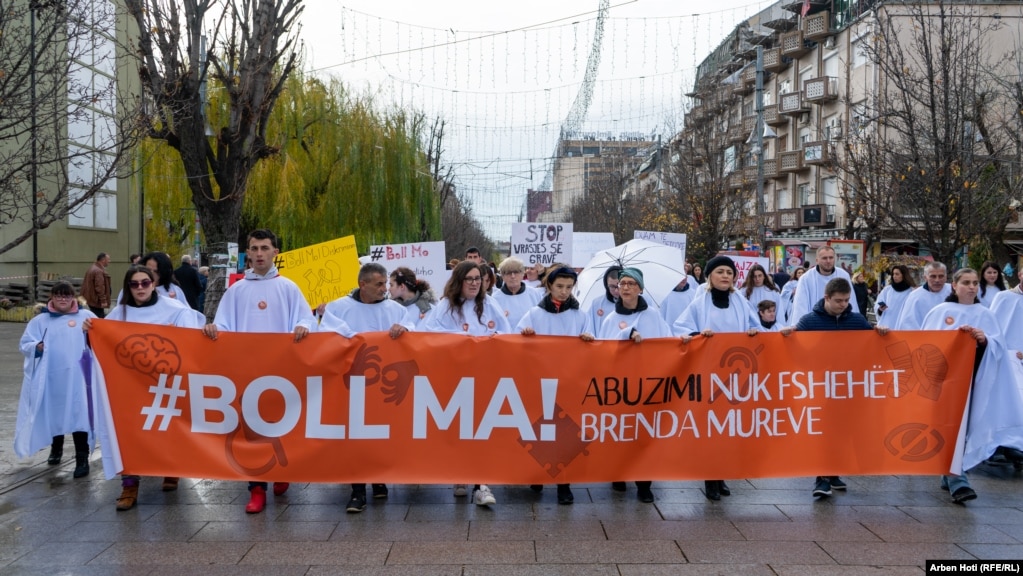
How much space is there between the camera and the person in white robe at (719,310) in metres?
7.72

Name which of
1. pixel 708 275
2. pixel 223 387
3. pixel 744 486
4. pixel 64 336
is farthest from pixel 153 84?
pixel 744 486

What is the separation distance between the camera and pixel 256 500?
6777 millimetres

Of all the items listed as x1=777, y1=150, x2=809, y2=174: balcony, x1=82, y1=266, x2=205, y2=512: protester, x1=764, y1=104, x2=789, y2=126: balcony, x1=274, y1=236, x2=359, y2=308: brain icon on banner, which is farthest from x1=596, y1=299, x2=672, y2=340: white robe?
x1=764, y1=104, x2=789, y2=126: balcony

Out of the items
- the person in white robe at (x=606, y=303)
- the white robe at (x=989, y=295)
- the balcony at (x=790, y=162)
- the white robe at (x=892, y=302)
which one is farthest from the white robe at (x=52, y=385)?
the balcony at (x=790, y=162)

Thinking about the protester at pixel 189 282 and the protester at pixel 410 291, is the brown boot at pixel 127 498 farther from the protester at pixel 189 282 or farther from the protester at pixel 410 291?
the protester at pixel 189 282

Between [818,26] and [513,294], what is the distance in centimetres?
4076

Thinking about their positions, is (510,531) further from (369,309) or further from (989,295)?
(989,295)

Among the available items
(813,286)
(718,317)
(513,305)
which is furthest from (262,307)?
(813,286)

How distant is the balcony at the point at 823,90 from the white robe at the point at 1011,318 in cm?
3806

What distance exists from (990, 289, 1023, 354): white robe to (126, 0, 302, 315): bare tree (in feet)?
29.1

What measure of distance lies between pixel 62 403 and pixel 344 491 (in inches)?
106

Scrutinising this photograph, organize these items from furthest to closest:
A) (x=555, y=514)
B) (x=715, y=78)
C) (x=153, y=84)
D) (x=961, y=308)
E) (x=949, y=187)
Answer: (x=715, y=78) < (x=949, y=187) < (x=153, y=84) < (x=961, y=308) < (x=555, y=514)

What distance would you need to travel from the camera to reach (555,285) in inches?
295

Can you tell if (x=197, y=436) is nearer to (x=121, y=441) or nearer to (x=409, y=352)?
(x=121, y=441)
